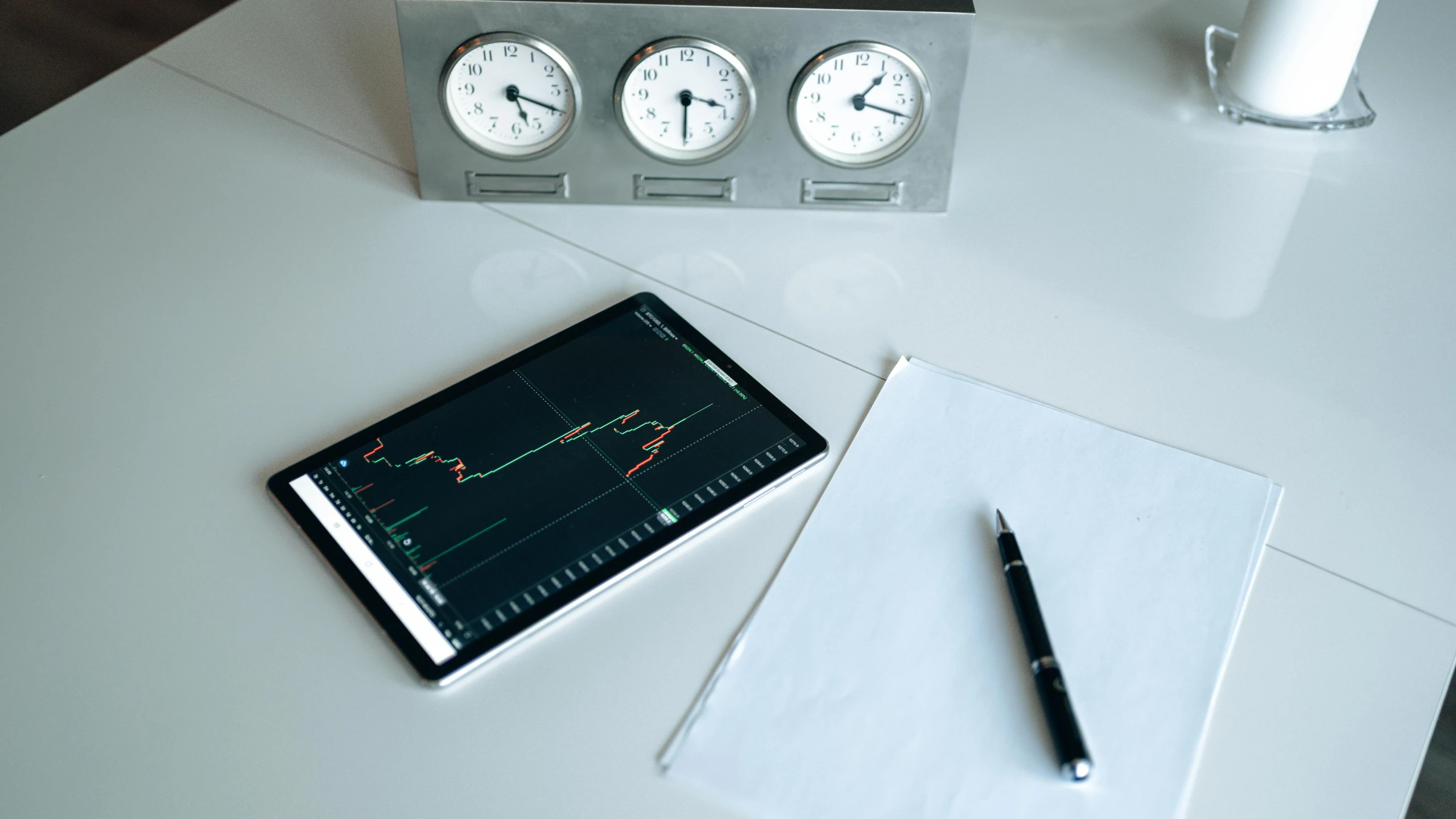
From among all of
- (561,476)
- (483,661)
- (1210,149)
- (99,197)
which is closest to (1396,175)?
(1210,149)

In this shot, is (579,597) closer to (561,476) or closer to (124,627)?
(561,476)

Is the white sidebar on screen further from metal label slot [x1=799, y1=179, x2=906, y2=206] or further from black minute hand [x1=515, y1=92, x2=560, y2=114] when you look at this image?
metal label slot [x1=799, y1=179, x2=906, y2=206]

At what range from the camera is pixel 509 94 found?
1.06 metres

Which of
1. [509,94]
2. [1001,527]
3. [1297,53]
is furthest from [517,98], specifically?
[1297,53]

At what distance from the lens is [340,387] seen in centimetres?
96

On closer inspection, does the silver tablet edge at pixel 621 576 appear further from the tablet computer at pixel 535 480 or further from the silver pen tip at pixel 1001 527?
the silver pen tip at pixel 1001 527

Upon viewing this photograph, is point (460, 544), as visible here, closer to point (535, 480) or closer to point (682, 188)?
point (535, 480)

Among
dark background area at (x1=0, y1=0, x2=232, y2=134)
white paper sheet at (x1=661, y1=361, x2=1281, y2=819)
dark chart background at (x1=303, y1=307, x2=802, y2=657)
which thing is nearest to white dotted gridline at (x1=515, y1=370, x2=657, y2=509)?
dark chart background at (x1=303, y1=307, x2=802, y2=657)

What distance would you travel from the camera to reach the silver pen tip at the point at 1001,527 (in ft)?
2.80

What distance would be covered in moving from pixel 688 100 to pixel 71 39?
187 centimetres

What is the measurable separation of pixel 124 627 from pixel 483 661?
0.25 meters

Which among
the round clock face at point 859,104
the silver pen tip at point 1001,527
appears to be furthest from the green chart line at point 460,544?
the round clock face at point 859,104

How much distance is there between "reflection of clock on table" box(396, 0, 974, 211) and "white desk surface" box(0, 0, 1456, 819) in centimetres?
3

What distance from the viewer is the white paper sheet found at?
2.42 ft
